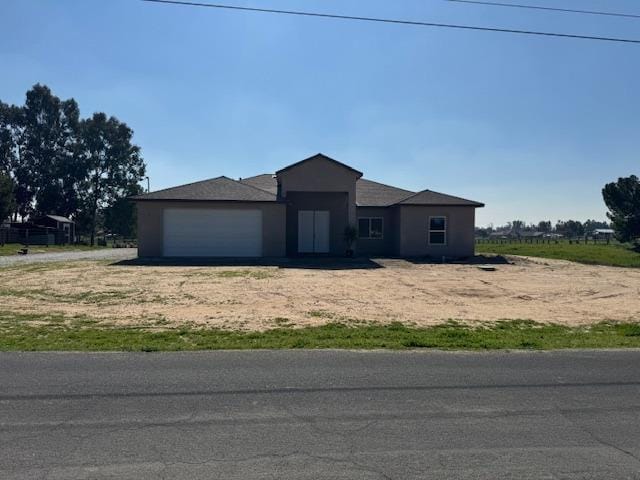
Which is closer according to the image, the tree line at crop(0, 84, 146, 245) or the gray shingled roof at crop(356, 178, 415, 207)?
the gray shingled roof at crop(356, 178, 415, 207)

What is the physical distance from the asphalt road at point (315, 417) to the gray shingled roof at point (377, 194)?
24485 millimetres

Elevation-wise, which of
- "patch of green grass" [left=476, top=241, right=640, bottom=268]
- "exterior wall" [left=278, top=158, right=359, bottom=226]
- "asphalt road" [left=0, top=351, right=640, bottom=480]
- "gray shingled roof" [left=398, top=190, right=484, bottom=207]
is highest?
"exterior wall" [left=278, top=158, right=359, bottom=226]

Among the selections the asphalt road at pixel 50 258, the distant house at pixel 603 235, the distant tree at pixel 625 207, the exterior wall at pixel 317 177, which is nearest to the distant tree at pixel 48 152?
the asphalt road at pixel 50 258

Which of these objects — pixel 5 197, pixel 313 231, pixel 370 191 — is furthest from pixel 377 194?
pixel 5 197

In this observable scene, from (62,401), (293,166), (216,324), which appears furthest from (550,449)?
(293,166)

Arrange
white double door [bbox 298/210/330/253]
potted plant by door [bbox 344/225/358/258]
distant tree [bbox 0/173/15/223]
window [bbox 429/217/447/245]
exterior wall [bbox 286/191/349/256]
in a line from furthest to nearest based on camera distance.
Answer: distant tree [bbox 0/173/15/223] → white double door [bbox 298/210/330/253] → exterior wall [bbox 286/191/349/256] → window [bbox 429/217/447/245] → potted plant by door [bbox 344/225/358/258]

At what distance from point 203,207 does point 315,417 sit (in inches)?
892

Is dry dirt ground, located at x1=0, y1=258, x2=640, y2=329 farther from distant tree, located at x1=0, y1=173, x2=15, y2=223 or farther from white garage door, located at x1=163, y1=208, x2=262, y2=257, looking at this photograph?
distant tree, located at x1=0, y1=173, x2=15, y2=223

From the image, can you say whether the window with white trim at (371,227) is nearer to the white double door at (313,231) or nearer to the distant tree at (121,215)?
the white double door at (313,231)

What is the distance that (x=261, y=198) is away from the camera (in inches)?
1071

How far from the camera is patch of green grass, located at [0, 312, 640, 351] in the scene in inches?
328

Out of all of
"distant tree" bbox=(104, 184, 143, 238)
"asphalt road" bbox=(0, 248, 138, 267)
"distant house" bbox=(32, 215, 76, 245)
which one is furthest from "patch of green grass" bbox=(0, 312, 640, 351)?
"distant tree" bbox=(104, 184, 143, 238)

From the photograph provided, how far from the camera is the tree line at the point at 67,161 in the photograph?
2425 inches

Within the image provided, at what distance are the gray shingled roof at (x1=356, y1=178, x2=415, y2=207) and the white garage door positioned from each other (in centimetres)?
730
